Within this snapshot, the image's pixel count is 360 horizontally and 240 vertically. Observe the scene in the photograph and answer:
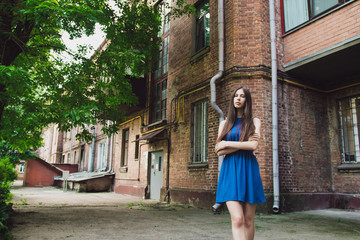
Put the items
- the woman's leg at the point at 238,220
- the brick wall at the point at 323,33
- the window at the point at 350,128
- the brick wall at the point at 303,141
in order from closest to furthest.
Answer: the woman's leg at the point at 238,220 < the brick wall at the point at 323,33 < the brick wall at the point at 303,141 < the window at the point at 350,128

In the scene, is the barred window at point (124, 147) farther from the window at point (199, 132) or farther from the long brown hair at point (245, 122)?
the long brown hair at point (245, 122)

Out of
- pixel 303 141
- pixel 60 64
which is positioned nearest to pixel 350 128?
pixel 303 141

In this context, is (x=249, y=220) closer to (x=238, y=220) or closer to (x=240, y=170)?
(x=238, y=220)

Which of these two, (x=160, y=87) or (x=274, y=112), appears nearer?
(x=274, y=112)

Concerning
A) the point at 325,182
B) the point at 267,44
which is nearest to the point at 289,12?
the point at 267,44

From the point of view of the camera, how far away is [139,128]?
46.7ft

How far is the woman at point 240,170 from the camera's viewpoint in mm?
2666

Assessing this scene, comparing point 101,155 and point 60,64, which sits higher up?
point 60,64

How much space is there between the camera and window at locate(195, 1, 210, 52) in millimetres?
10246

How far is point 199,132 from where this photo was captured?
32.6 ft

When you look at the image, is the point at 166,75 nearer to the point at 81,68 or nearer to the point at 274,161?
the point at 81,68

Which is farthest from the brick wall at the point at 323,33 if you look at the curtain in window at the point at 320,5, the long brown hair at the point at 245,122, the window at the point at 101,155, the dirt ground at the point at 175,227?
the window at the point at 101,155

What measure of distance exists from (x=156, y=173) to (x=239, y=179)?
9.94 metres

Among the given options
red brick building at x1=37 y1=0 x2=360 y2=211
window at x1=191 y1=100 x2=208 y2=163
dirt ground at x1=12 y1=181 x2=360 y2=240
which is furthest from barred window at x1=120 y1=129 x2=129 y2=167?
dirt ground at x1=12 y1=181 x2=360 y2=240
